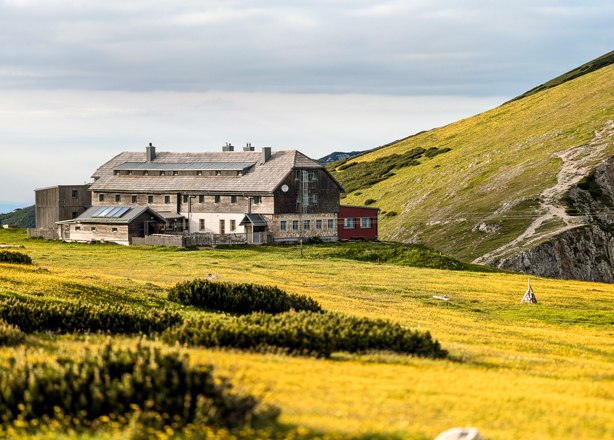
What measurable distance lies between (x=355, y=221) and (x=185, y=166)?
74.3 ft

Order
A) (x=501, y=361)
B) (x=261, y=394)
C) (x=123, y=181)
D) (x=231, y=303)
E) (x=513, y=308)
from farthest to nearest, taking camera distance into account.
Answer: (x=123, y=181) < (x=513, y=308) < (x=231, y=303) < (x=501, y=361) < (x=261, y=394)

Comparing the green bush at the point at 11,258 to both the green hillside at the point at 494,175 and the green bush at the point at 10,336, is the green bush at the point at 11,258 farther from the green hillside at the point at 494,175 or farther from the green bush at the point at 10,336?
the green hillside at the point at 494,175

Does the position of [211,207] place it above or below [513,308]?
above

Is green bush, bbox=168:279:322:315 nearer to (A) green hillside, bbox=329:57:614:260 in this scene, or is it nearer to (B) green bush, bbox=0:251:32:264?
(B) green bush, bbox=0:251:32:264

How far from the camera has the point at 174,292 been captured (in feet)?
135

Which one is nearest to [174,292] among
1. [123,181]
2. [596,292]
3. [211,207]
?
[596,292]

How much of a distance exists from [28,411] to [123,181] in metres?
98.9

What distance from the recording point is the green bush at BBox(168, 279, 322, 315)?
3806 cm

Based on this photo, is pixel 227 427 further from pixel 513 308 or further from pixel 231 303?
pixel 513 308

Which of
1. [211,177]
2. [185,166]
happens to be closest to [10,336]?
[211,177]

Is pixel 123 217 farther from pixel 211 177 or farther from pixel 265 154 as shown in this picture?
pixel 265 154

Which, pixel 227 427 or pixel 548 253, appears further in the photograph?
pixel 548 253

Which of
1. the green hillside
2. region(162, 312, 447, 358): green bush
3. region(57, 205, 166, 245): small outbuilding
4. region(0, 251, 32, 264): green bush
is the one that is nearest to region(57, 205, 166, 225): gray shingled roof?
region(57, 205, 166, 245): small outbuilding

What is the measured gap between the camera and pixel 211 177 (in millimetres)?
107000
